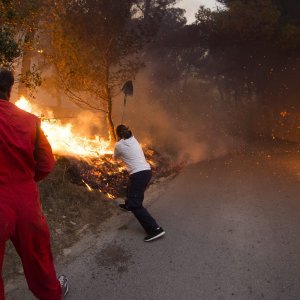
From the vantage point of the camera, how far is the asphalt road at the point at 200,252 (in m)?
4.36

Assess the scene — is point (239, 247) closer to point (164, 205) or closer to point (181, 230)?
point (181, 230)

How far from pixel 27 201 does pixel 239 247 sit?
350 centimetres

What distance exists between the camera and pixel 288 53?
1734 cm

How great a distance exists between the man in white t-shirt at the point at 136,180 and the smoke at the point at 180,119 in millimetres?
6583

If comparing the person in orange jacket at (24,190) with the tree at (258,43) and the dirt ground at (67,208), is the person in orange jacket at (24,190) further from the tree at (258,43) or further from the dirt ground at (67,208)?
the tree at (258,43)

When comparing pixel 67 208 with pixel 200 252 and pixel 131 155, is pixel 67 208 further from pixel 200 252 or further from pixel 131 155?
pixel 200 252

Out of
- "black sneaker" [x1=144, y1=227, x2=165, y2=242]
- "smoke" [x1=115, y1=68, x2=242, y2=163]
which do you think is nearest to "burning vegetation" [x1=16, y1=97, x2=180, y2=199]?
"black sneaker" [x1=144, y1=227, x2=165, y2=242]

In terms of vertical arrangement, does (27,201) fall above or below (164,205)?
above

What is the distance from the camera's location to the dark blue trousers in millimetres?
5785

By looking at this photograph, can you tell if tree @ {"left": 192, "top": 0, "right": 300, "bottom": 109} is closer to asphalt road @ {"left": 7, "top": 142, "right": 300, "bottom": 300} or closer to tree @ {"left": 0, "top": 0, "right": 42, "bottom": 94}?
asphalt road @ {"left": 7, "top": 142, "right": 300, "bottom": 300}

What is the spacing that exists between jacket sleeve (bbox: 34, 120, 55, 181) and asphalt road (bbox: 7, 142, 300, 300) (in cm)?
165

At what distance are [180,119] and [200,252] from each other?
18.0m

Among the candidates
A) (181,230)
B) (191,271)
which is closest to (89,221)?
(181,230)

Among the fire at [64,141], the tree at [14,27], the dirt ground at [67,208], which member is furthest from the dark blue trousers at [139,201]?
the fire at [64,141]
